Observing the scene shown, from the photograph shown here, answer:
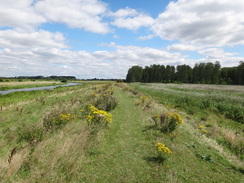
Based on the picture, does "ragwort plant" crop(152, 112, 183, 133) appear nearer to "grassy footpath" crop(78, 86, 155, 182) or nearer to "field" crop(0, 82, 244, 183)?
"field" crop(0, 82, 244, 183)

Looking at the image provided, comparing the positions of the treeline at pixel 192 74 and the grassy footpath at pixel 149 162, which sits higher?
the treeline at pixel 192 74

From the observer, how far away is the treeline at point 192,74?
263 ft

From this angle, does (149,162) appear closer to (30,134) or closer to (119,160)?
(119,160)

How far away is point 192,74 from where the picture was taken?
91.9 meters

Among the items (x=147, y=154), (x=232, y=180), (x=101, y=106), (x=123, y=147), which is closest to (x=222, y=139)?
(x=232, y=180)

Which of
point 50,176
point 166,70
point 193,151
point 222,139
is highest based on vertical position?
point 166,70

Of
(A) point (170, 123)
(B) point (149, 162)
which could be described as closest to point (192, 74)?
(A) point (170, 123)

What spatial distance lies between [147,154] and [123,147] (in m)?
1.11

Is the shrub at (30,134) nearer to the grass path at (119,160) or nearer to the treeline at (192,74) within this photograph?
the grass path at (119,160)

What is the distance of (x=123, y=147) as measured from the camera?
625cm

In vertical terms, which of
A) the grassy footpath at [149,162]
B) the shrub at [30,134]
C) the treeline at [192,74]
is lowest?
the grassy footpath at [149,162]

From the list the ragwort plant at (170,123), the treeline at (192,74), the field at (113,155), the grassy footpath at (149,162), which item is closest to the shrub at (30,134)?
the field at (113,155)

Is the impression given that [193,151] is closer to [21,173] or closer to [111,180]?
[111,180]

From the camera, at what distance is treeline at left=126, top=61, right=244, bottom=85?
80.3 meters
